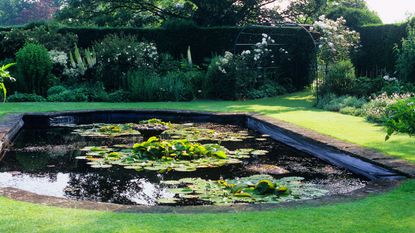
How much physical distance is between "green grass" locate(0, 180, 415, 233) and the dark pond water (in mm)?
1016

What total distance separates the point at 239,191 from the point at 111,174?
1720mm

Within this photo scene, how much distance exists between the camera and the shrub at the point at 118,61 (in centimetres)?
1534

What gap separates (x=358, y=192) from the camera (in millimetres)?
4695

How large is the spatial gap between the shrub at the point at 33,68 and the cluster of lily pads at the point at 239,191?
9.91 m

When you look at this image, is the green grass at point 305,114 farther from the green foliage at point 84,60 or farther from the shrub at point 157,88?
the green foliage at point 84,60

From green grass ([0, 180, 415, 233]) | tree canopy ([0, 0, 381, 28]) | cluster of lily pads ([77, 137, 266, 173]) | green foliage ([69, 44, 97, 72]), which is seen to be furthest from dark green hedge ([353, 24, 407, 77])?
green grass ([0, 180, 415, 233])

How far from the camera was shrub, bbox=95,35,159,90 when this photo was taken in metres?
15.3

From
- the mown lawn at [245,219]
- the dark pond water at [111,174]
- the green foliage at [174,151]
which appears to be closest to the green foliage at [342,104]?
the dark pond water at [111,174]

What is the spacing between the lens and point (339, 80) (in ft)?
44.2

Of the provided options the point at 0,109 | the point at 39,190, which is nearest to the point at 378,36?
the point at 0,109

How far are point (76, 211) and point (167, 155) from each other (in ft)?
9.38

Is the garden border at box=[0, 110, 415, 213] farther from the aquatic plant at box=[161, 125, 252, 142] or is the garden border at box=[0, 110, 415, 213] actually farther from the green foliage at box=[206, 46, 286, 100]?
the green foliage at box=[206, 46, 286, 100]

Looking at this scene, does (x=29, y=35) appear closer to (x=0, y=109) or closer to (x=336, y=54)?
(x=0, y=109)

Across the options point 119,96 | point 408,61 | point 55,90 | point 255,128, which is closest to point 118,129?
point 255,128
